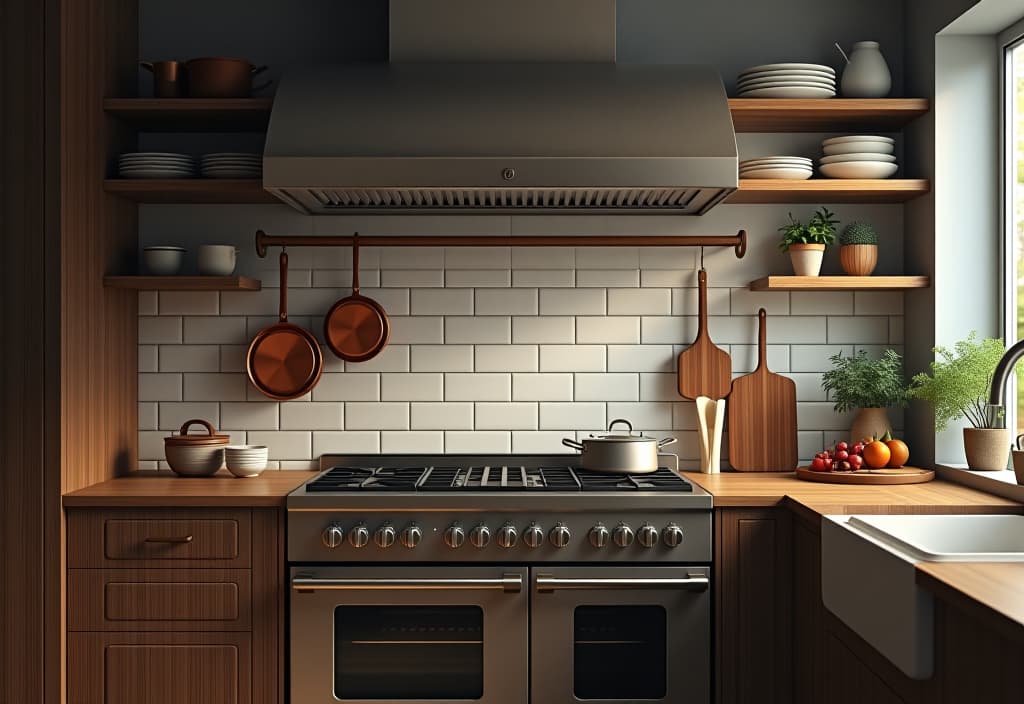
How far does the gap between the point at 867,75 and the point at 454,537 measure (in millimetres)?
2031

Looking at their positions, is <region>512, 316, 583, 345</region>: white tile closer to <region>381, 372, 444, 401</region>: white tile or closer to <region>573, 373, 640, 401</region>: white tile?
<region>573, 373, 640, 401</region>: white tile

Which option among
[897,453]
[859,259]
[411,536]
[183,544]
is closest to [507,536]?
[411,536]

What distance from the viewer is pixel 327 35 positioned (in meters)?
3.59

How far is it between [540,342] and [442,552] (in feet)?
3.16

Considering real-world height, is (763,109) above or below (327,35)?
below

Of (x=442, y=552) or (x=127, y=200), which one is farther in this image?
(x=127, y=200)

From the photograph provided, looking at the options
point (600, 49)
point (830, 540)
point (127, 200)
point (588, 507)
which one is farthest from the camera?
point (127, 200)

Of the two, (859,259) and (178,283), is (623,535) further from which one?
(178,283)

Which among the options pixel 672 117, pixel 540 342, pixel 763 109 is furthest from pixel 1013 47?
pixel 540 342

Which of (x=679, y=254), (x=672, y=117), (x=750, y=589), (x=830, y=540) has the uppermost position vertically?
(x=672, y=117)

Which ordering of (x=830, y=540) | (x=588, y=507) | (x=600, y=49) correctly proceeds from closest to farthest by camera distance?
(x=830, y=540), (x=588, y=507), (x=600, y=49)

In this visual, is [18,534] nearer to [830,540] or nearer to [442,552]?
[442,552]

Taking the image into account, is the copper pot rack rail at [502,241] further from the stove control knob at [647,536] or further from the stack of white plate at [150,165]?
the stove control knob at [647,536]

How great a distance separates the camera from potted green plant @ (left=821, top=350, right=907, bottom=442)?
3.37 metres
